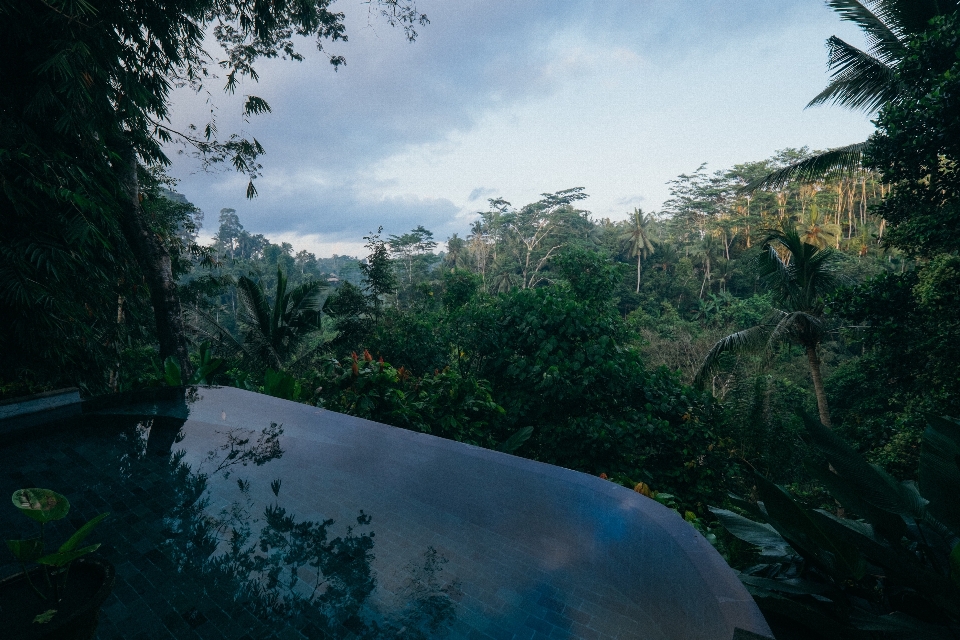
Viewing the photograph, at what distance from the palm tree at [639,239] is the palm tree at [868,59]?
878 inches

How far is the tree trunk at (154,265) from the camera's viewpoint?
6.44m

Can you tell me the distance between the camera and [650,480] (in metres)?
4.82

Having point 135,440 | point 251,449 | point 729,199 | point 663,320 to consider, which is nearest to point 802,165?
point 251,449

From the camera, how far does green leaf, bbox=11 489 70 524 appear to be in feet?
3.87

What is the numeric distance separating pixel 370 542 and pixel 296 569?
0.35 m

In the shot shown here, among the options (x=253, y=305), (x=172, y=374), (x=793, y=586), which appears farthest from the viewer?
(x=253, y=305)

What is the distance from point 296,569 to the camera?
1.96 m

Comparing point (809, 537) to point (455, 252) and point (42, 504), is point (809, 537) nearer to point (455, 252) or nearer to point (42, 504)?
point (42, 504)

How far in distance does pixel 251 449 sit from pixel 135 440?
95 cm

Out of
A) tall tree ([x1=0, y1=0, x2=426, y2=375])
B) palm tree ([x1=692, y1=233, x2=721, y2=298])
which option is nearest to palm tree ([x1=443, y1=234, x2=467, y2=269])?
palm tree ([x1=692, y1=233, x2=721, y2=298])

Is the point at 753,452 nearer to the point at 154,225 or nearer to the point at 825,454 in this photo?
the point at 825,454

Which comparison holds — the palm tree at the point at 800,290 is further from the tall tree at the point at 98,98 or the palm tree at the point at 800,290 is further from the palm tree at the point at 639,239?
the palm tree at the point at 639,239

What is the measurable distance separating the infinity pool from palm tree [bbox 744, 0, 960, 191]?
678 centimetres

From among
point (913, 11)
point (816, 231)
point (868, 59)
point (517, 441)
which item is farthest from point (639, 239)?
point (517, 441)
